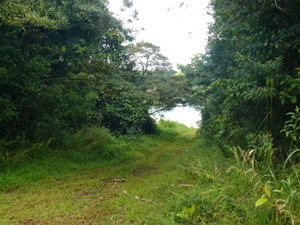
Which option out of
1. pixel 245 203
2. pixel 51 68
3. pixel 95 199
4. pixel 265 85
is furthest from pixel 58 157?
pixel 265 85

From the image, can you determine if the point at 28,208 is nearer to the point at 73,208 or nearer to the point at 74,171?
the point at 73,208

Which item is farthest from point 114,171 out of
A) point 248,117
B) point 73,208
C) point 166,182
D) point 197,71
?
point 197,71

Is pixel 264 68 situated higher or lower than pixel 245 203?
higher

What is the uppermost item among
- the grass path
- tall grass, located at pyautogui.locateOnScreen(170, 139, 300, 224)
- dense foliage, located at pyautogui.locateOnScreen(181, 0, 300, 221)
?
dense foliage, located at pyautogui.locateOnScreen(181, 0, 300, 221)

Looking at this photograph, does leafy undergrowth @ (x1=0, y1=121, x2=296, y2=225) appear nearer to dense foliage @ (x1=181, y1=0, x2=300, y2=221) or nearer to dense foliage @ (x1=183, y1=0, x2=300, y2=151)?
dense foliage @ (x1=181, y1=0, x2=300, y2=221)

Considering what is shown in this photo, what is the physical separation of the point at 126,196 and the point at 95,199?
0.45 meters

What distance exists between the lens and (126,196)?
3.09m

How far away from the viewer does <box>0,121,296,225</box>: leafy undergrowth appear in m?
2.23

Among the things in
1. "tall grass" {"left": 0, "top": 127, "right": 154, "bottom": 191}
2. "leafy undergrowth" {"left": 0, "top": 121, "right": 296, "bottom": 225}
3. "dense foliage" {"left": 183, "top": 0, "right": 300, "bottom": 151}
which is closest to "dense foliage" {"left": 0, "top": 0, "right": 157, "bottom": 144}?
A: "tall grass" {"left": 0, "top": 127, "right": 154, "bottom": 191}

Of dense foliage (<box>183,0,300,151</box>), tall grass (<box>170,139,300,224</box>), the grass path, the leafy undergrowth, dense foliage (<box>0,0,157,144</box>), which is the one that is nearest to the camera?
tall grass (<box>170,139,300,224</box>)

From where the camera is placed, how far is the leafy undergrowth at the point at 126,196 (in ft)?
7.33

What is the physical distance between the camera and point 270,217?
186cm

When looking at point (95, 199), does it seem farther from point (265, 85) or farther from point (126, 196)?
point (265, 85)

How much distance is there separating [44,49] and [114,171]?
4267mm
